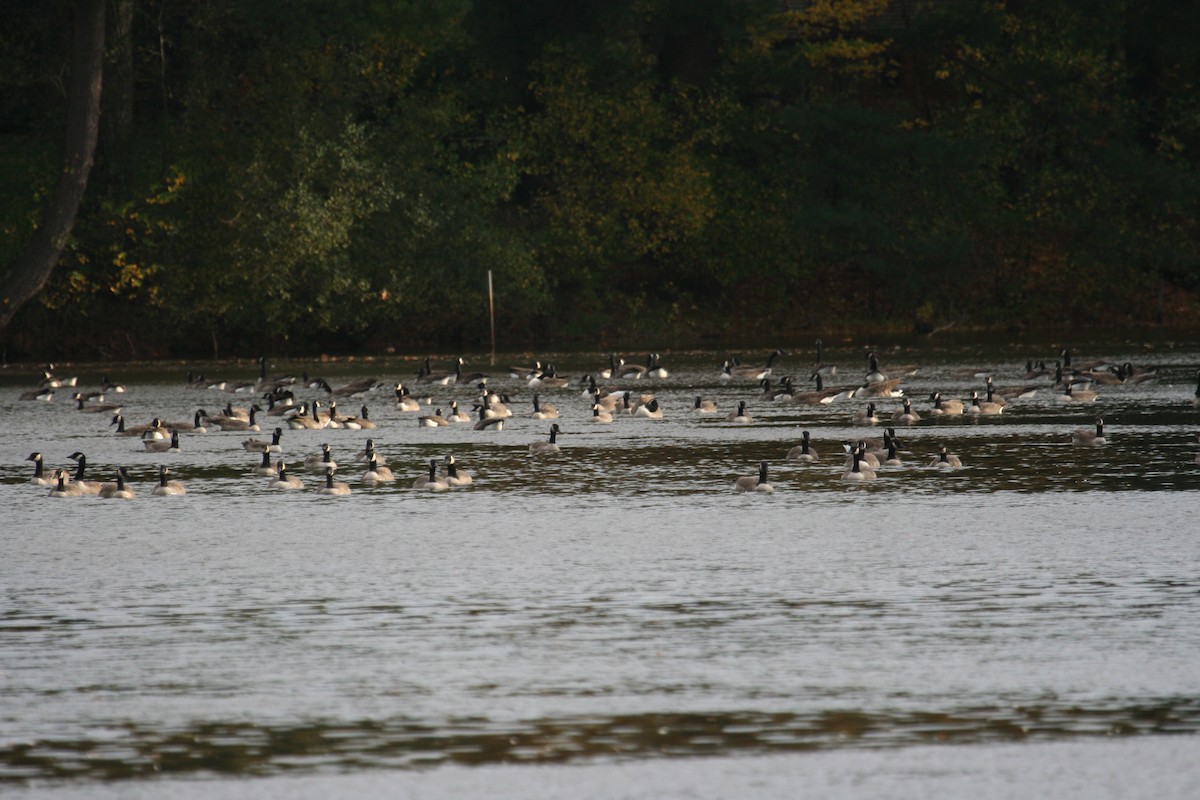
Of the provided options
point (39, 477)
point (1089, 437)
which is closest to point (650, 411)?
point (1089, 437)

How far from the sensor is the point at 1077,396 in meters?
35.3

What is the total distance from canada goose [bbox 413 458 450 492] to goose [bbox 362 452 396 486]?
1.80ft

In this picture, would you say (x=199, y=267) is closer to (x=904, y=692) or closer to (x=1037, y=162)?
(x=1037, y=162)

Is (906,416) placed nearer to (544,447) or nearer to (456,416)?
(544,447)

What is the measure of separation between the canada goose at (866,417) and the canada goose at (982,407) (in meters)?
2.06

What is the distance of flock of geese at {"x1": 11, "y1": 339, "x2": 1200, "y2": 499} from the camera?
2359 centimetres

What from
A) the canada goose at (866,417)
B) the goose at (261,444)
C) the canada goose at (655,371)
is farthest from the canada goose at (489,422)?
the canada goose at (655,371)

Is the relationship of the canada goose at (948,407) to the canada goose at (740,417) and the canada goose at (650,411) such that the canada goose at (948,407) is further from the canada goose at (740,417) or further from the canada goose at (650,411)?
the canada goose at (650,411)

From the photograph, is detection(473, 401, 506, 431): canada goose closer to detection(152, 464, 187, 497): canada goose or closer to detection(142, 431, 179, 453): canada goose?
detection(142, 431, 179, 453): canada goose

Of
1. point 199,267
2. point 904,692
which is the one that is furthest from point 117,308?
point 904,692

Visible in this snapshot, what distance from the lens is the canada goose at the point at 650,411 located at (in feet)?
109

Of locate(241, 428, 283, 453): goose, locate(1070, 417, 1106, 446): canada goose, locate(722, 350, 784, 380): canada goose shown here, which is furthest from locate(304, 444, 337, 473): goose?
locate(722, 350, 784, 380): canada goose

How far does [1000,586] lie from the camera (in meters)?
15.2

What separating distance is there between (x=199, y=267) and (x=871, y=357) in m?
20.0
